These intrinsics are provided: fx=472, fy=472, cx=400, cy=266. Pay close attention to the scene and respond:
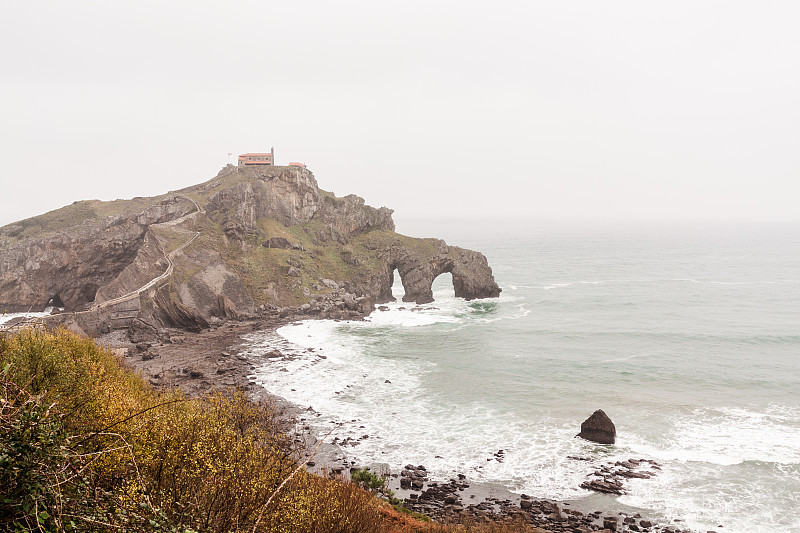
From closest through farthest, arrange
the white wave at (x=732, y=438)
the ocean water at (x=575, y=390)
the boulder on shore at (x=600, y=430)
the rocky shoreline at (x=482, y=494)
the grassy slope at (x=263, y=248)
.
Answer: the rocky shoreline at (x=482, y=494), the ocean water at (x=575, y=390), the white wave at (x=732, y=438), the boulder on shore at (x=600, y=430), the grassy slope at (x=263, y=248)

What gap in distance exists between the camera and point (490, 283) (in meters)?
108

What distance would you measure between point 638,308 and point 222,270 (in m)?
82.3

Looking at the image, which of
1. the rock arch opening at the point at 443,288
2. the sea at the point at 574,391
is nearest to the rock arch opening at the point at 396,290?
the rock arch opening at the point at 443,288

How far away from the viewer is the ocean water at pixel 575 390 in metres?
37.1

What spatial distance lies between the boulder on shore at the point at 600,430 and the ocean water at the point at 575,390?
2.62 ft

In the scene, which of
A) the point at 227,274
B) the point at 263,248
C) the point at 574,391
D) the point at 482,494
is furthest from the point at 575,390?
the point at 263,248

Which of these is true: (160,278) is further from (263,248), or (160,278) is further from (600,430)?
(600,430)

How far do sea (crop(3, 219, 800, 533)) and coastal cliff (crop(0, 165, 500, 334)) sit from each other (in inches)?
420

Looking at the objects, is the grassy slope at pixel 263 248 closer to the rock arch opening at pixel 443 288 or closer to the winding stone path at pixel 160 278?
the winding stone path at pixel 160 278

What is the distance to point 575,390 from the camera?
54312mm

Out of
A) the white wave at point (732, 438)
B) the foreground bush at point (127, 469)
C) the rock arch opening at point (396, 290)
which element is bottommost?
the white wave at point (732, 438)

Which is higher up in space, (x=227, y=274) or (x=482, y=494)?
(x=227, y=274)

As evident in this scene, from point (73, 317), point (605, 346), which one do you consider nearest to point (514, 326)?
point (605, 346)

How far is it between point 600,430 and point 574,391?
11.7 metres
